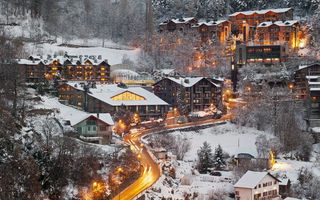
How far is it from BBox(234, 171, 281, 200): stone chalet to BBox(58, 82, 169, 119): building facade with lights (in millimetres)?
17434

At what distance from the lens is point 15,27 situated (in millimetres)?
75562

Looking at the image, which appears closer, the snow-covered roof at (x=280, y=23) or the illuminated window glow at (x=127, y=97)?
the illuminated window glow at (x=127, y=97)

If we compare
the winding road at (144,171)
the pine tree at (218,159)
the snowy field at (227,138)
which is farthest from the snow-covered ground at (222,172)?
the pine tree at (218,159)

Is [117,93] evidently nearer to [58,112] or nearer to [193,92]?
[193,92]

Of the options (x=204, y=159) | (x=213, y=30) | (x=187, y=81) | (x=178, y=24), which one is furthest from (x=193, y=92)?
(x=178, y=24)

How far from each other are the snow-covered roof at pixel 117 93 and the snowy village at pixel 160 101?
0.61 ft

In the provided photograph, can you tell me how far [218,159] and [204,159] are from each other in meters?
1.29

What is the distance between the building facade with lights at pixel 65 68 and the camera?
189ft

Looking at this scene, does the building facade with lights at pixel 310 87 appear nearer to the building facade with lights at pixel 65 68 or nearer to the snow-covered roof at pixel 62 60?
the building facade with lights at pixel 65 68

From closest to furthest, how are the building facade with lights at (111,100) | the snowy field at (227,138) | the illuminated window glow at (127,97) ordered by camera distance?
the snowy field at (227,138) → the building facade with lights at (111,100) → the illuminated window glow at (127,97)

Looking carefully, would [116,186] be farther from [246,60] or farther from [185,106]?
[246,60]

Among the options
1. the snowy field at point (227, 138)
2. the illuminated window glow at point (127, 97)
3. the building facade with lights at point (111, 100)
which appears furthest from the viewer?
the illuminated window glow at point (127, 97)

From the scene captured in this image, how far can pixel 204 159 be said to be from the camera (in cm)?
4038

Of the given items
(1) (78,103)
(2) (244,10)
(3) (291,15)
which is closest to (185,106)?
(1) (78,103)
